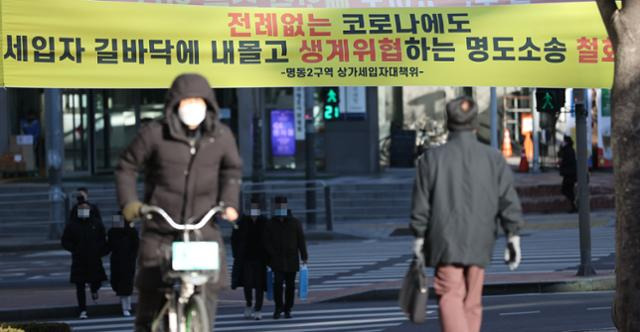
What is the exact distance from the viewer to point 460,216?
30.6 feet

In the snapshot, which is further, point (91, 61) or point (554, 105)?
point (554, 105)

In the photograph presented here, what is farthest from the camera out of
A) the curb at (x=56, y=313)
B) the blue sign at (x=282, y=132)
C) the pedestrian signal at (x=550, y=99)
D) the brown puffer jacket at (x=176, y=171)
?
the blue sign at (x=282, y=132)

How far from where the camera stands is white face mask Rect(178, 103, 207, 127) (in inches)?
336

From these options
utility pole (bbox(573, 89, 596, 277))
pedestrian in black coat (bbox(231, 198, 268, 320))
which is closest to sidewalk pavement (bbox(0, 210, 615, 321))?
utility pole (bbox(573, 89, 596, 277))

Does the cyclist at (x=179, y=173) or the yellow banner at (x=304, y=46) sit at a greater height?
the yellow banner at (x=304, y=46)

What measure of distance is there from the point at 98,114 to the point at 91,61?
32017mm

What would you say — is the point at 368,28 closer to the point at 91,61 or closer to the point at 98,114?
the point at 91,61

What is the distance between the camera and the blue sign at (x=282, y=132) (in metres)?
43.6

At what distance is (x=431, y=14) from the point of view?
1364cm

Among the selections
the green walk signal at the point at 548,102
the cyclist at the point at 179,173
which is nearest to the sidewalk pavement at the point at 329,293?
the green walk signal at the point at 548,102

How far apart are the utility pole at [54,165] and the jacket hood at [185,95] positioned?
23858 millimetres

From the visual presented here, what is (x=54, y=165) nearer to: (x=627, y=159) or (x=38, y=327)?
(x=38, y=327)

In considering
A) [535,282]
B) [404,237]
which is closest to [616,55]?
[535,282]

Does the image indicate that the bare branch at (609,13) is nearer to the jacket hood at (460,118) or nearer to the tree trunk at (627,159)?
the tree trunk at (627,159)
